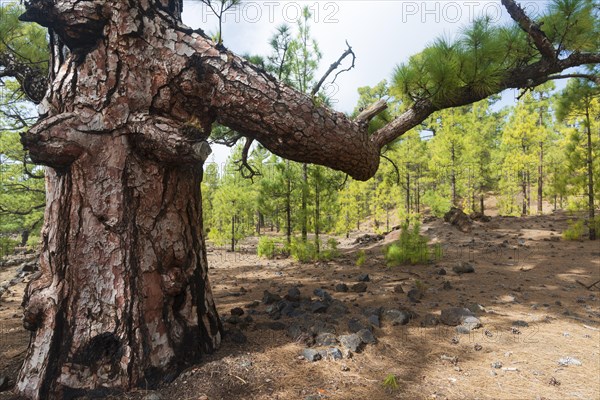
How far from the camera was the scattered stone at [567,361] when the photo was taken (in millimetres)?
2311

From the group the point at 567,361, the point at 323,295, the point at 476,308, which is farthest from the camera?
the point at 323,295

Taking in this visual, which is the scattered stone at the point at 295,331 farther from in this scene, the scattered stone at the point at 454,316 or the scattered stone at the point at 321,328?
the scattered stone at the point at 454,316

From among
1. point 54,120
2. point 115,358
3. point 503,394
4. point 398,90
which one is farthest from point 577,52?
point 115,358

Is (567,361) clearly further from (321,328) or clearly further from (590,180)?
(590,180)

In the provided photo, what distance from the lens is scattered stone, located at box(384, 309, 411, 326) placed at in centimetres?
295

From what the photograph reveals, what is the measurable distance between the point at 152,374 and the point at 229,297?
2.58 meters

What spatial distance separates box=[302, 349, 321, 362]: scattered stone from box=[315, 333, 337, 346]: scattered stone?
0.61ft

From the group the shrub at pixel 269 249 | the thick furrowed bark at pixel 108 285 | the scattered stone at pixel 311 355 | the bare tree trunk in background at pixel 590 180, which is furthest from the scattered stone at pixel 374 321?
the bare tree trunk in background at pixel 590 180

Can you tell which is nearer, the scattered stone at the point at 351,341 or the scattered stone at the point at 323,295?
the scattered stone at the point at 351,341

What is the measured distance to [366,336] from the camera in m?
2.54

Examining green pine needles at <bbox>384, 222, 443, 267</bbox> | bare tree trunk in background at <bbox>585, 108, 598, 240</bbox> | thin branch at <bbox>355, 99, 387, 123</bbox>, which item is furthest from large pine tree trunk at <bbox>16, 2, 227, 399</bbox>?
bare tree trunk in background at <bbox>585, 108, 598, 240</bbox>

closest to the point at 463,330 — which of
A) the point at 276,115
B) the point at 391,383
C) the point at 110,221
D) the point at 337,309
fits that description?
the point at 337,309

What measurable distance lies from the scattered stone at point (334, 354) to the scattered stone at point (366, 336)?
311 mm

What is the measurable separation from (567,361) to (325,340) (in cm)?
187
